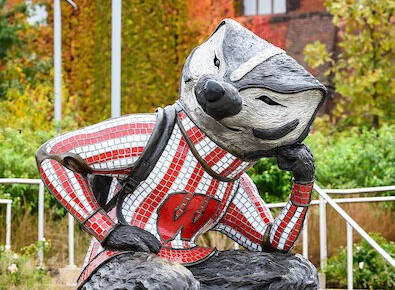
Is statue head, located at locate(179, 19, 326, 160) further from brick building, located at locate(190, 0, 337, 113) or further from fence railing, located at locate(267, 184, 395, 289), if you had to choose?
brick building, located at locate(190, 0, 337, 113)

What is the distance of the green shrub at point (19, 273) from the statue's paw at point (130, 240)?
2.99 meters

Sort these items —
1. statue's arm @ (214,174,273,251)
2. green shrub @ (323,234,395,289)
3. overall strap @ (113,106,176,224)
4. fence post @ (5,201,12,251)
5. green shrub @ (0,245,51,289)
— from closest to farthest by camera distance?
overall strap @ (113,106,176,224), statue's arm @ (214,174,273,251), green shrub @ (0,245,51,289), fence post @ (5,201,12,251), green shrub @ (323,234,395,289)

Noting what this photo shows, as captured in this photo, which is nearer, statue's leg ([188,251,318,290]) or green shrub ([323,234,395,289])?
statue's leg ([188,251,318,290])

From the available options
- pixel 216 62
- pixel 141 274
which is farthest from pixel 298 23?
pixel 141 274

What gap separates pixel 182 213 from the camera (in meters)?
3.40

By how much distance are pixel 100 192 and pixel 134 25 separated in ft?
25.4

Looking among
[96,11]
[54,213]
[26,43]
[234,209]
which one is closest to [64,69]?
[96,11]

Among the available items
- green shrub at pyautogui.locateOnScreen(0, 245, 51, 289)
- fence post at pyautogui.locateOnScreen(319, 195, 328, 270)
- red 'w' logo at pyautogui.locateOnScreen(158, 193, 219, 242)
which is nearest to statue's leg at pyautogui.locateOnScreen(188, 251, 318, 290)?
red 'w' logo at pyautogui.locateOnScreen(158, 193, 219, 242)

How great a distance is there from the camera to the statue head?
3.22 meters

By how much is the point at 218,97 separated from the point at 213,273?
71cm

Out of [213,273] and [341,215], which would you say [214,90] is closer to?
[213,273]

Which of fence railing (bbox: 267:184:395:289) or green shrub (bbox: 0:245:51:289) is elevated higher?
fence railing (bbox: 267:184:395:289)

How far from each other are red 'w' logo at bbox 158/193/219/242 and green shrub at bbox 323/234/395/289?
3.91m

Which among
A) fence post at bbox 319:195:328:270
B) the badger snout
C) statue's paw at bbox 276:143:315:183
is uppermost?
the badger snout
